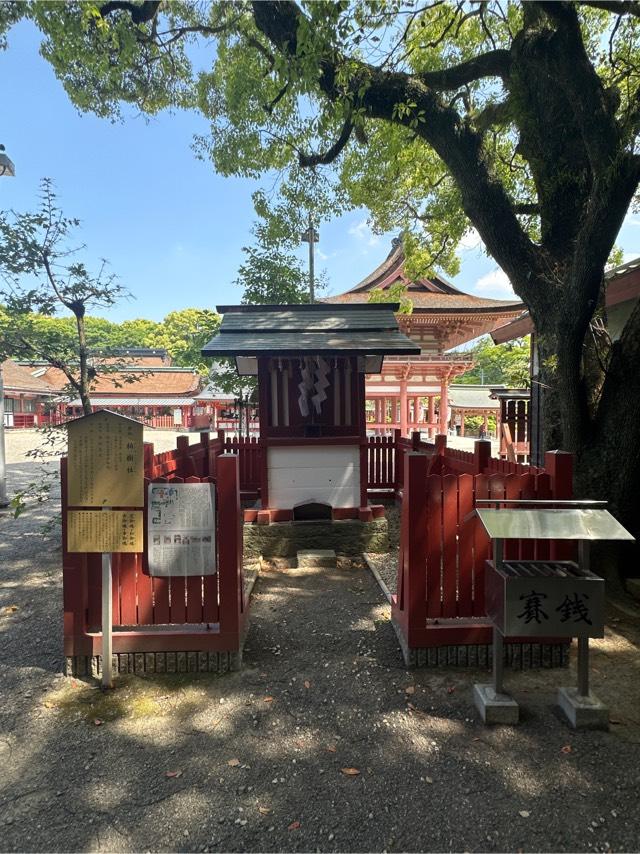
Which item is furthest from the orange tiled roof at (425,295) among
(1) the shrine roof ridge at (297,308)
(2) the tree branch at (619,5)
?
(2) the tree branch at (619,5)

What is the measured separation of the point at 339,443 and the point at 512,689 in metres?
4.08

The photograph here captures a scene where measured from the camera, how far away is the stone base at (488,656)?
3.26m

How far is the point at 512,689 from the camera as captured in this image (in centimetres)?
298

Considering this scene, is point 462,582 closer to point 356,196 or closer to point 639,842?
point 639,842

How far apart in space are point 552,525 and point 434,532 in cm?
88

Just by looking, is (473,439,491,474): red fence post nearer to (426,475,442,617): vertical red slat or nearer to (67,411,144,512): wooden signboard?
(426,475,442,617): vertical red slat

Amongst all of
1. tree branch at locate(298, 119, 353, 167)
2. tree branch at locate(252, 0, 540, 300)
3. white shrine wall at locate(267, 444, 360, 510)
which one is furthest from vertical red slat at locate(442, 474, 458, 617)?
tree branch at locate(298, 119, 353, 167)

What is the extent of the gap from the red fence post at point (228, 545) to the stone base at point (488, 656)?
1.36m

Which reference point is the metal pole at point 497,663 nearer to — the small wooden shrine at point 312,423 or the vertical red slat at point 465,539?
the vertical red slat at point 465,539

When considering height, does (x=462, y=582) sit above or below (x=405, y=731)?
above

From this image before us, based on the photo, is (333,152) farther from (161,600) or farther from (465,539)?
(161,600)

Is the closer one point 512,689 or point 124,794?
point 124,794

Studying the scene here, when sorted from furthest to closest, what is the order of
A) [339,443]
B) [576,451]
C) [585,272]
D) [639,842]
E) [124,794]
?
[339,443]
[576,451]
[585,272]
[124,794]
[639,842]

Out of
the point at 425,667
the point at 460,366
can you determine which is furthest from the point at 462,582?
the point at 460,366
